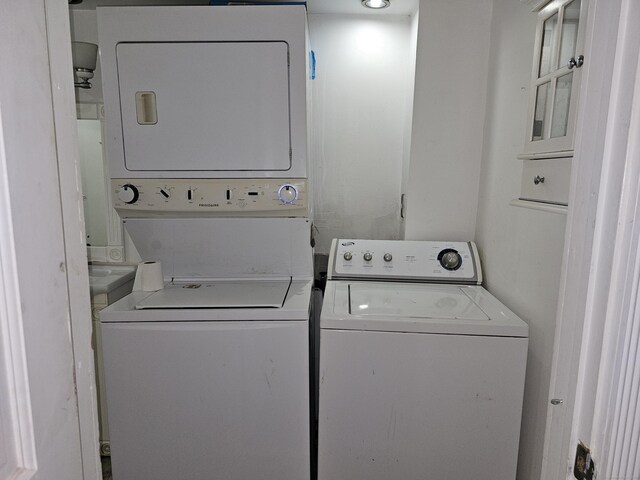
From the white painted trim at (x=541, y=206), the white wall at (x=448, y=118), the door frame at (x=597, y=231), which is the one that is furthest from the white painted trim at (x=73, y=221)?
the white wall at (x=448, y=118)

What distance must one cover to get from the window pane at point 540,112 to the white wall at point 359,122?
33.3 inches

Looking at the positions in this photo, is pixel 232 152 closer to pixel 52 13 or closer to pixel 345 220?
pixel 345 220

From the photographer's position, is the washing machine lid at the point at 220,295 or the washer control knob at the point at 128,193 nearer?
the washing machine lid at the point at 220,295

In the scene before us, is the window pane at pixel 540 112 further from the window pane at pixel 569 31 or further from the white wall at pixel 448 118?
the white wall at pixel 448 118

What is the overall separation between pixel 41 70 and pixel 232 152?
4.41 feet

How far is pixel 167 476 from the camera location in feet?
5.60

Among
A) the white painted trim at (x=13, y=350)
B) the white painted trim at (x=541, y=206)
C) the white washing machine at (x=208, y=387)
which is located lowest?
the white washing machine at (x=208, y=387)

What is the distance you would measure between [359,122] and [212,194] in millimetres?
1023

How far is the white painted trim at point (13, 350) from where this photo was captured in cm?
47

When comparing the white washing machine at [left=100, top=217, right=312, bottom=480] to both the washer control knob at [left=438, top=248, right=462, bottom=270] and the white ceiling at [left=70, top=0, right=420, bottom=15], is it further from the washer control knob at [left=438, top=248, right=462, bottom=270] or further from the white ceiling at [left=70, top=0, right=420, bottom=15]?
the white ceiling at [left=70, top=0, right=420, bottom=15]

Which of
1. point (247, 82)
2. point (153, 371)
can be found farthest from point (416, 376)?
point (247, 82)

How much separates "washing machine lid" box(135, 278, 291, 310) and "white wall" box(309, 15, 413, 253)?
694 mm

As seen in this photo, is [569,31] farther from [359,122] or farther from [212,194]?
[212,194]

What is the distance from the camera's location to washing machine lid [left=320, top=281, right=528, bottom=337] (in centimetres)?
→ 152
